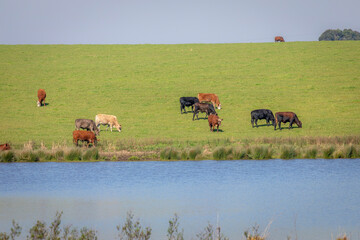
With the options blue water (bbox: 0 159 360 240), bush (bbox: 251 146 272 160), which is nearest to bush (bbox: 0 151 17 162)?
blue water (bbox: 0 159 360 240)

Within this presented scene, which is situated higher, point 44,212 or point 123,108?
point 123,108

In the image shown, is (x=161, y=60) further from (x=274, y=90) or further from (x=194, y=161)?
(x=194, y=161)

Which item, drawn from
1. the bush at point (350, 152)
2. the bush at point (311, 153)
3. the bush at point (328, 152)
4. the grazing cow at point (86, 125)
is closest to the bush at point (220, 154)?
the bush at point (311, 153)

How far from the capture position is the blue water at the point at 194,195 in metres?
15.8

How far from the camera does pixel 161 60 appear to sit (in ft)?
229

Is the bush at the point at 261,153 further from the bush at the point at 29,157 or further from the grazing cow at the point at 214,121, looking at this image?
the bush at the point at 29,157

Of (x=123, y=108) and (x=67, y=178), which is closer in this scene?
→ (x=67, y=178)

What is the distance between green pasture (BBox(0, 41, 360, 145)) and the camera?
131 ft

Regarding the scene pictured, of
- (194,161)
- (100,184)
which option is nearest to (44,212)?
(100,184)

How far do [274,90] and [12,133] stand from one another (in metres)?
26.5

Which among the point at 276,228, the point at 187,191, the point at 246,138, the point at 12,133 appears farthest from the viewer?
the point at 12,133

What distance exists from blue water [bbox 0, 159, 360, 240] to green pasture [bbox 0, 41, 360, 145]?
8.72 meters

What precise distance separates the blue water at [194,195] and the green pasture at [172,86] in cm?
872

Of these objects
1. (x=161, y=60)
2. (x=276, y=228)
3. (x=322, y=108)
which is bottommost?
(x=276, y=228)
